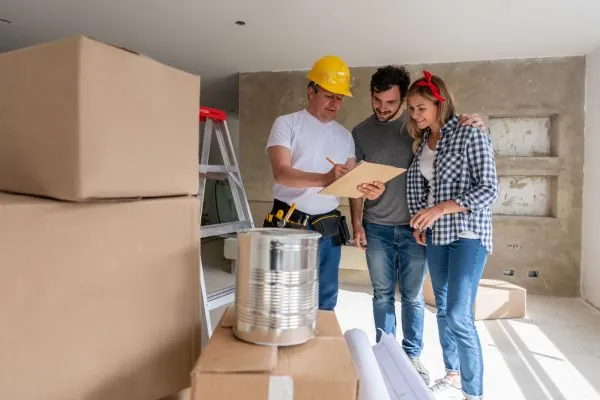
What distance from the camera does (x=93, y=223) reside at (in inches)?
26.6

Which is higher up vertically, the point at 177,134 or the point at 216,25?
the point at 216,25

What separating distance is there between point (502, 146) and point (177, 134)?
430cm

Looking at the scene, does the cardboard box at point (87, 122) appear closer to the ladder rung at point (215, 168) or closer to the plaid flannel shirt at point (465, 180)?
the ladder rung at point (215, 168)

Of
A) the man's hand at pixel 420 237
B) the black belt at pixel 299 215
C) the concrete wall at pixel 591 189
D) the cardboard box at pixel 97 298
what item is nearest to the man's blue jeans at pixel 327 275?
the black belt at pixel 299 215

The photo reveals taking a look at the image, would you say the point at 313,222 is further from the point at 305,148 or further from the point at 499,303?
the point at 499,303

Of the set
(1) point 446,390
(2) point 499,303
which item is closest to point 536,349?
(2) point 499,303

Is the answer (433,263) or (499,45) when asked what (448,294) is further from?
(499,45)

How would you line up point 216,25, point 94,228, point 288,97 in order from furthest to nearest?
point 288,97, point 216,25, point 94,228

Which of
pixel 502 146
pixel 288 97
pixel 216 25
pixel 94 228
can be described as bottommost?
pixel 94 228

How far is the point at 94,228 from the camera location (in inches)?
26.6

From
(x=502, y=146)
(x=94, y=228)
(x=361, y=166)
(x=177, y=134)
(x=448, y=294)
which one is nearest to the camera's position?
(x=94, y=228)

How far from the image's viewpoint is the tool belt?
183cm

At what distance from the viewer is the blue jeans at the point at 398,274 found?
1993 mm

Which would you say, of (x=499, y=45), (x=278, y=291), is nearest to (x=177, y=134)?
(x=278, y=291)
